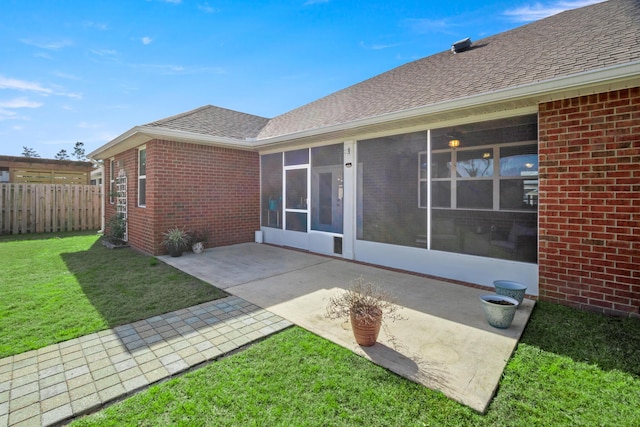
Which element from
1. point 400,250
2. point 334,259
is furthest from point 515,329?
point 334,259

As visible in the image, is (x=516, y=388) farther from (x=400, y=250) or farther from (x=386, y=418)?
(x=400, y=250)

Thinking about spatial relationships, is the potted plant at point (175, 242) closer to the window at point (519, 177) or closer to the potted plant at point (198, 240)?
the potted plant at point (198, 240)

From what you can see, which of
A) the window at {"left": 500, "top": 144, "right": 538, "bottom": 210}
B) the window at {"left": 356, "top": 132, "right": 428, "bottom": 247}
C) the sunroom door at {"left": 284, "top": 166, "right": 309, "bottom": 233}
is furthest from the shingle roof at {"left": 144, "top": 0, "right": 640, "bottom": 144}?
the window at {"left": 500, "top": 144, "right": 538, "bottom": 210}

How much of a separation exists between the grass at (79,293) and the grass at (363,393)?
187cm

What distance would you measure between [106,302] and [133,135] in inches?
183

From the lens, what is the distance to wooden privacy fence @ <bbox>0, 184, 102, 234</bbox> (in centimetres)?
1085

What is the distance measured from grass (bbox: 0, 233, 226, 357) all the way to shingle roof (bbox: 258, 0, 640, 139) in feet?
16.1

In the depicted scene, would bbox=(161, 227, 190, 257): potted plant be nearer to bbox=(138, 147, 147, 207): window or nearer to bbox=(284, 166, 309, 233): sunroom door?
bbox=(138, 147, 147, 207): window

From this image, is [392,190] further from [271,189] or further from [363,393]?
[363,393]

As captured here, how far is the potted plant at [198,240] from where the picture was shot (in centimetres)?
773

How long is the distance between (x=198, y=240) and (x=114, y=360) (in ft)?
17.7

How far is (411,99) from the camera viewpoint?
591cm

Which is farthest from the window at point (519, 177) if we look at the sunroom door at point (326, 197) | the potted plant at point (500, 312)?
the potted plant at point (500, 312)

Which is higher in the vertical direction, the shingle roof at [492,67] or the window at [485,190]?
the shingle roof at [492,67]
